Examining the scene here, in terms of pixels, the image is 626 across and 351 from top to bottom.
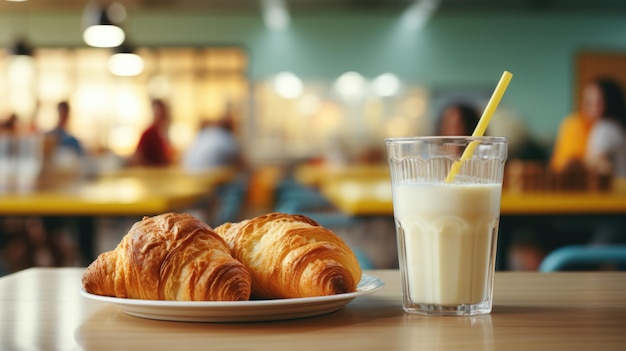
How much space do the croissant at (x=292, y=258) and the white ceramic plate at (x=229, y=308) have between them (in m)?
0.02

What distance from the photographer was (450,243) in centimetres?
78

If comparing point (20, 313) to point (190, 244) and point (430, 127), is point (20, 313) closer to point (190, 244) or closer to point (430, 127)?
point (190, 244)

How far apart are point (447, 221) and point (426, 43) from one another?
1093cm

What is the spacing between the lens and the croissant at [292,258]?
0.73 m

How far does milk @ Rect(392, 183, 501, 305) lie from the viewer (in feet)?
2.54

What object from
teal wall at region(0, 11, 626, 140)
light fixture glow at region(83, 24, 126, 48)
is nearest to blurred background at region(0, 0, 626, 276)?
teal wall at region(0, 11, 626, 140)

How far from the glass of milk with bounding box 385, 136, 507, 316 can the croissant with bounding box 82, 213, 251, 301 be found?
7.2 inches

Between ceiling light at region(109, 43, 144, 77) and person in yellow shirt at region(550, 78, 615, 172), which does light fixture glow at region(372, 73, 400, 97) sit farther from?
person in yellow shirt at region(550, 78, 615, 172)

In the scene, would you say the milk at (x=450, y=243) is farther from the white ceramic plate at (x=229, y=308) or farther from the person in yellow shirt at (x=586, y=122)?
the person in yellow shirt at (x=586, y=122)

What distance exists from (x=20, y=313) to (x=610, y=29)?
1191 centimetres

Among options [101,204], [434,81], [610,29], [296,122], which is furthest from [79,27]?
[101,204]

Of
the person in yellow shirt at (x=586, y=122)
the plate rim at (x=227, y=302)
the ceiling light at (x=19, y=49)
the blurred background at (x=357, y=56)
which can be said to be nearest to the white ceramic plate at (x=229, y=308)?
the plate rim at (x=227, y=302)

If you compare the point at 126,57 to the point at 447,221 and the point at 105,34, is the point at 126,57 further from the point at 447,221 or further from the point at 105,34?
the point at 447,221

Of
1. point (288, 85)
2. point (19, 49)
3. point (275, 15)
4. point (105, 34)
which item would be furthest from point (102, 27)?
point (288, 85)
